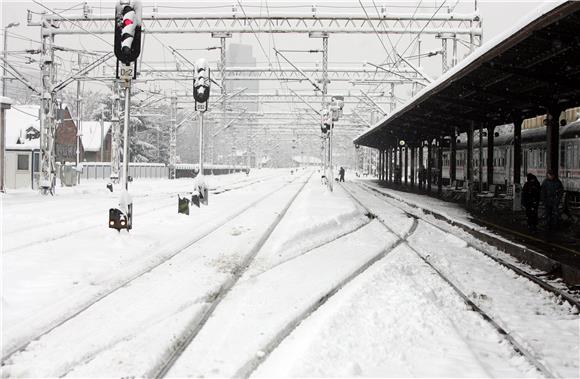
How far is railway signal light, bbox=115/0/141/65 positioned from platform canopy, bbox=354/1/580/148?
7.08m

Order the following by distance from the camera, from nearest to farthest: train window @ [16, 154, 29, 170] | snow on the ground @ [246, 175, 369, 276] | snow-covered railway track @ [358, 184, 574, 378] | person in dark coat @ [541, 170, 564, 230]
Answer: snow-covered railway track @ [358, 184, 574, 378] < snow on the ground @ [246, 175, 369, 276] < person in dark coat @ [541, 170, 564, 230] < train window @ [16, 154, 29, 170]

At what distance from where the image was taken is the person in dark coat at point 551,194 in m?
13.6

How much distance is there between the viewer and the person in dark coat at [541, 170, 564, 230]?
536 inches

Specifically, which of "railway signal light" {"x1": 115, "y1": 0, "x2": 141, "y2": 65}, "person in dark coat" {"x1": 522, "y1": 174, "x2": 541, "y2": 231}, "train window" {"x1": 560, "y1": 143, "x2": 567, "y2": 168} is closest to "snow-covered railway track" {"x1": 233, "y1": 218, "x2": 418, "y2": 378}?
"person in dark coat" {"x1": 522, "y1": 174, "x2": 541, "y2": 231}

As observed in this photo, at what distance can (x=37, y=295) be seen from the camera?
263 inches

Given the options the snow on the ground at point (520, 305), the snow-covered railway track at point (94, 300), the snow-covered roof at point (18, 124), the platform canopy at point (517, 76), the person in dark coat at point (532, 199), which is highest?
the snow-covered roof at point (18, 124)

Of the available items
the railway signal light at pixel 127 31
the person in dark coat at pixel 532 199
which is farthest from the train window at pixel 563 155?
the railway signal light at pixel 127 31

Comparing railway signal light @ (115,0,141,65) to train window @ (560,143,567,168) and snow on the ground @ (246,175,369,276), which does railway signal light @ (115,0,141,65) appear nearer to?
snow on the ground @ (246,175,369,276)

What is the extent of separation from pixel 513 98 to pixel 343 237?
700 cm

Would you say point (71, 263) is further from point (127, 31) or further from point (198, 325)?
point (127, 31)

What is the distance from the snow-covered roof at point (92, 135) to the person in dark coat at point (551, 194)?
176ft

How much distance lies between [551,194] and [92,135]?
57140mm

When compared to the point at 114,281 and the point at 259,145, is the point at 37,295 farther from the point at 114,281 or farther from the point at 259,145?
the point at 259,145

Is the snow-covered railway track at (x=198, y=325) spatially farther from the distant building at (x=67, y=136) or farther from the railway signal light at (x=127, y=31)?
the distant building at (x=67, y=136)
